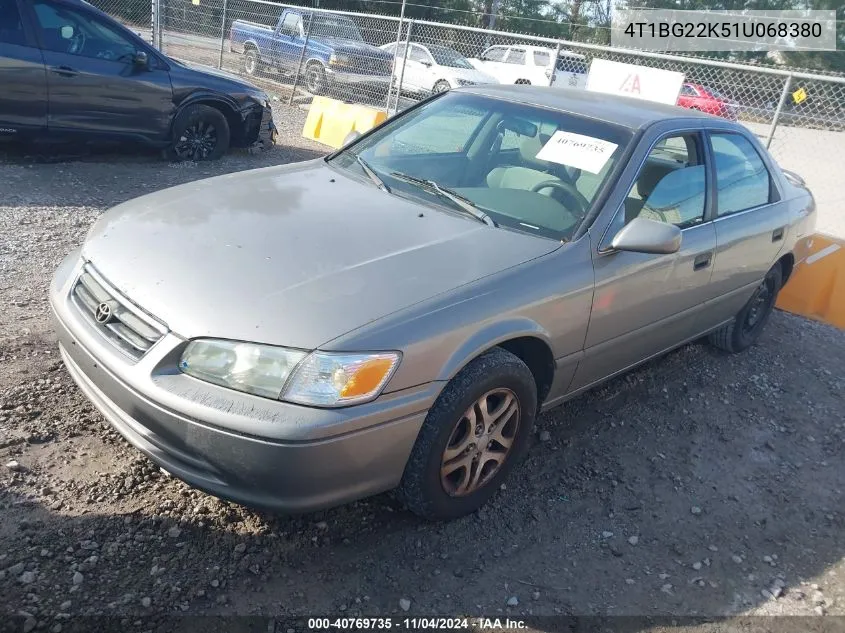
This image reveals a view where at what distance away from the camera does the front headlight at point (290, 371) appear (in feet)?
8.04

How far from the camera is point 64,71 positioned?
6969 mm

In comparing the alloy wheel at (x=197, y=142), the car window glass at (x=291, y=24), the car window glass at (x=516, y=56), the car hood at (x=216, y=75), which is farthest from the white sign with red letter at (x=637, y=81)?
the car window glass at (x=516, y=56)

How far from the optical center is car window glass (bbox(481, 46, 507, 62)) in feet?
60.7

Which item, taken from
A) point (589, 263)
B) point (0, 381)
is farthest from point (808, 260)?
point (0, 381)

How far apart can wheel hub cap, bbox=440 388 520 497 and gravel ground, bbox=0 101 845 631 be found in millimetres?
210

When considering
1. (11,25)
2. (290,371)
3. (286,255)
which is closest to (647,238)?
(286,255)

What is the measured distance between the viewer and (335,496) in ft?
8.39

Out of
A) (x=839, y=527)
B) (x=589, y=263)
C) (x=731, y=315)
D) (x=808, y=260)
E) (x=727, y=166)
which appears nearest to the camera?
(x=589, y=263)

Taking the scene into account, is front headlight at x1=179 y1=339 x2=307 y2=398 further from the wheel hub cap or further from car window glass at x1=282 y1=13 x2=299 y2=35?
car window glass at x1=282 y1=13 x2=299 y2=35

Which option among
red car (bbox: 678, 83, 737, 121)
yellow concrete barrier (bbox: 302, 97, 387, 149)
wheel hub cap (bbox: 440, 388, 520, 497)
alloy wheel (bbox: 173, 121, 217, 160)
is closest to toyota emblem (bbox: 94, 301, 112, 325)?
wheel hub cap (bbox: 440, 388, 520, 497)

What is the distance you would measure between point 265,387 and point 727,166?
10.7 feet

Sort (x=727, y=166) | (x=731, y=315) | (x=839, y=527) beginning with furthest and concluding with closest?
(x=731, y=315) → (x=727, y=166) → (x=839, y=527)

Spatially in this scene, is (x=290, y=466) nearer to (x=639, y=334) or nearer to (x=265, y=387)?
(x=265, y=387)

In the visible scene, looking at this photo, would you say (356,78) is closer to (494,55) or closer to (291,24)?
(291,24)
